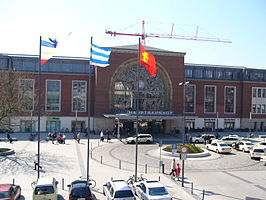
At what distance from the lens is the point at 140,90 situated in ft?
166

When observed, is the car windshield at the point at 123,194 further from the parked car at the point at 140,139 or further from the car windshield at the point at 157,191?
the parked car at the point at 140,139

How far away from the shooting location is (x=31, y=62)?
51000mm

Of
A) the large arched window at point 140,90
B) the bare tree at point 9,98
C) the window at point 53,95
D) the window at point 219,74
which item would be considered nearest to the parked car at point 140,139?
the large arched window at point 140,90

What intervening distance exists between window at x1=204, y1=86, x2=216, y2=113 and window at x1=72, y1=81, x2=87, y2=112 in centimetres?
2633

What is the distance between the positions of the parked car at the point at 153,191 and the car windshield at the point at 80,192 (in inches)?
120

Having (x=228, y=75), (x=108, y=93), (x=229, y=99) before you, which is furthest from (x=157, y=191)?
(x=228, y=75)

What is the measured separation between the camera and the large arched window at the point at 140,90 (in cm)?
5022

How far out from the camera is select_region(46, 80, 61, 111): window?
165 feet

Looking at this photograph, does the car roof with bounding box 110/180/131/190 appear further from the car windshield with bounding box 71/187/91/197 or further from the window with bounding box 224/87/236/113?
the window with bounding box 224/87/236/113

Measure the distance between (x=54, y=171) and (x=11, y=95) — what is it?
12.7 metres

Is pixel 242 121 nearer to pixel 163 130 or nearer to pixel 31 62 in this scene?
pixel 163 130

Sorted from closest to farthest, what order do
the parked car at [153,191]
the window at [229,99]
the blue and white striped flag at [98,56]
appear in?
1. the parked car at [153,191]
2. the blue and white striped flag at [98,56]
3. the window at [229,99]

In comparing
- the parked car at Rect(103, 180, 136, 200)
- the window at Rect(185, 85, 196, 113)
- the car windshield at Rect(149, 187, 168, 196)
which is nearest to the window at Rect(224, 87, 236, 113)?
the window at Rect(185, 85, 196, 113)

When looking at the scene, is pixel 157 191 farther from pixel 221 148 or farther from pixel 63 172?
pixel 221 148
